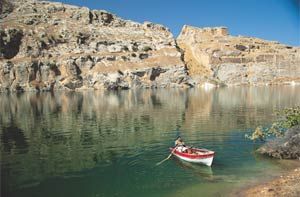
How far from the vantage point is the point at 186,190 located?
29438 mm

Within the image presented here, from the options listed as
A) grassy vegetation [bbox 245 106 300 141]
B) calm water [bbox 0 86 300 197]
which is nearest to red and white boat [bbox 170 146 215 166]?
calm water [bbox 0 86 300 197]

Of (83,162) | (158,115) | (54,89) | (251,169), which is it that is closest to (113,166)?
(83,162)

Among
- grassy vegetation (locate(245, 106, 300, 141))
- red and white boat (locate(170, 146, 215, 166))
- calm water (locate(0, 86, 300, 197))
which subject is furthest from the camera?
grassy vegetation (locate(245, 106, 300, 141))

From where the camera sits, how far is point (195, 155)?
35.5 m

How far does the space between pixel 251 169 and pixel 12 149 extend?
84.7 feet

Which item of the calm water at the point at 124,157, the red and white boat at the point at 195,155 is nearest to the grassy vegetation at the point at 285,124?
the calm water at the point at 124,157

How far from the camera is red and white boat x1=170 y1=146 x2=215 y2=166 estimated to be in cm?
3497

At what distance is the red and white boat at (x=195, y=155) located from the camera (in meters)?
35.0

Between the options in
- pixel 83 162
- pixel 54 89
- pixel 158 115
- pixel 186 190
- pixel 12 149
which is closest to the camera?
pixel 186 190

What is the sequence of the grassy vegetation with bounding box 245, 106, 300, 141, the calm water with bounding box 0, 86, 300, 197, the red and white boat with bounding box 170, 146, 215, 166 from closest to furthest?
the calm water with bounding box 0, 86, 300, 197 → the red and white boat with bounding box 170, 146, 215, 166 → the grassy vegetation with bounding box 245, 106, 300, 141

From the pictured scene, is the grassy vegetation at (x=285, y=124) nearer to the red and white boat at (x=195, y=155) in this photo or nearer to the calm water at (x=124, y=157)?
the calm water at (x=124, y=157)

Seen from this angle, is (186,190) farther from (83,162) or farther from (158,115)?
→ (158,115)

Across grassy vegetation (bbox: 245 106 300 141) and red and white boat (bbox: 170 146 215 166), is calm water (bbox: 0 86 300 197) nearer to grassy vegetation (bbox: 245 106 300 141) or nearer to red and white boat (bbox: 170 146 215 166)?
red and white boat (bbox: 170 146 215 166)

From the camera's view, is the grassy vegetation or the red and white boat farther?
the grassy vegetation
